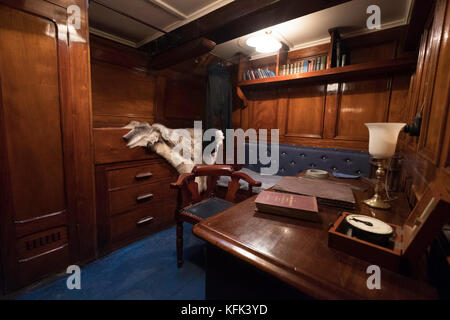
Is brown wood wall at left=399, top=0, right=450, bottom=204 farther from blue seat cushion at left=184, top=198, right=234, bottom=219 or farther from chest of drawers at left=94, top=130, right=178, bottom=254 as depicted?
chest of drawers at left=94, top=130, right=178, bottom=254

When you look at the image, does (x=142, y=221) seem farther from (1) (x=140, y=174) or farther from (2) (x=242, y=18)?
(2) (x=242, y=18)

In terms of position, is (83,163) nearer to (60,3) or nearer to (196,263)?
(60,3)

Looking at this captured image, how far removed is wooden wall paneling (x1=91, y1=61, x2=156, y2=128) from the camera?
2.38 m

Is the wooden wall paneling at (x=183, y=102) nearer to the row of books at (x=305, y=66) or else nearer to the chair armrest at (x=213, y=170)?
the row of books at (x=305, y=66)

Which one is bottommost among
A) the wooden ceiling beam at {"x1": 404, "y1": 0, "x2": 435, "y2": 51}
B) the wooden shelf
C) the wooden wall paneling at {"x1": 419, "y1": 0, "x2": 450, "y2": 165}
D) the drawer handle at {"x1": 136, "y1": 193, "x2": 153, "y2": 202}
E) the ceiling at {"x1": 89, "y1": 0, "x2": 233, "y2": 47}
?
the drawer handle at {"x1": 136, "y1": 193, "x2": 153, "y2": 202}

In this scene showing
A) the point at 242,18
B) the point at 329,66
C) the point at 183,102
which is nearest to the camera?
the point at 242,18

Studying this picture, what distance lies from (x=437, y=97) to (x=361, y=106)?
5.57 ft

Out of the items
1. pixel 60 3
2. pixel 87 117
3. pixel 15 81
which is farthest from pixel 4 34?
pixel 87 117

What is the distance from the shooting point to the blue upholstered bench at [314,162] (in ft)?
7.12

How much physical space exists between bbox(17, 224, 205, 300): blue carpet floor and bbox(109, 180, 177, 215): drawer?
40cm

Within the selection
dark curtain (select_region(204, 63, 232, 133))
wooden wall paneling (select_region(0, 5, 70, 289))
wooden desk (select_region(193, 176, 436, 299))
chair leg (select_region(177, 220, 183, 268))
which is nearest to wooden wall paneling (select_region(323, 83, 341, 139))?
dark curtain (select_region(204, 63, 232, 133))

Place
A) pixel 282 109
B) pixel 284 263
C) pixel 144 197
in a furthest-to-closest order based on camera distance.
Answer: pixel 282 109 < pixel 144 197 < pixel 284 263

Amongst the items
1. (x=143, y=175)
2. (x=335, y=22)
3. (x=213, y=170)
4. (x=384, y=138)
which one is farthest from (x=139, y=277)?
(x=335, y=22)

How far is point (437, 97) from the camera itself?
0.90 meters
